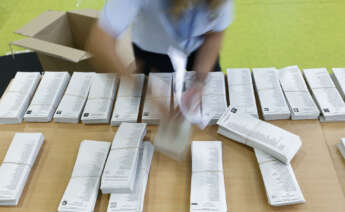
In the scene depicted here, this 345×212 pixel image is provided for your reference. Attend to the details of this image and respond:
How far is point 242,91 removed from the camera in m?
1.28

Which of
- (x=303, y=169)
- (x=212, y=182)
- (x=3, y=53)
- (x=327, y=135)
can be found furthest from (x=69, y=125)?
(x=3, y=53)

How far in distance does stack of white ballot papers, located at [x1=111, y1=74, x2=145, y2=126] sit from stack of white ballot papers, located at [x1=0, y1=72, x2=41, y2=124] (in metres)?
0.39

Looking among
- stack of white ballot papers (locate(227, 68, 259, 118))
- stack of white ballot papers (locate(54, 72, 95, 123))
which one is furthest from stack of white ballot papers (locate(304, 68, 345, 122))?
stack of white ballot papers (locate(54, 72, 95, 123))

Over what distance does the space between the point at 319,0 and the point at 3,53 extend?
3076 mm

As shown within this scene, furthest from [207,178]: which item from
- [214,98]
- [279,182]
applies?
[214,98]

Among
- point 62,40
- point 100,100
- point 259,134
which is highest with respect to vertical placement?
point 62,40

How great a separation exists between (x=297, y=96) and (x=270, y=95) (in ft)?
0.34

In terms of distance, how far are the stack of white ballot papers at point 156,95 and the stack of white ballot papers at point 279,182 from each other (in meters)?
0.42

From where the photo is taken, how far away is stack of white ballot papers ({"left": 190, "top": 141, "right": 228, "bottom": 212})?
37.9 inches

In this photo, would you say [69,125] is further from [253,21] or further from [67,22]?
[253,21]

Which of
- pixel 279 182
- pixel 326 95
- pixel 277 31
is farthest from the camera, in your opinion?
pixel 277 31

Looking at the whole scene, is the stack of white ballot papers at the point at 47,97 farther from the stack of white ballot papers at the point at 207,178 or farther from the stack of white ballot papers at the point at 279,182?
the stack of white ballot papers at the point at 279,182

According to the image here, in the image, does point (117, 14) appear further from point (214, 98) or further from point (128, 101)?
point (214, 98)

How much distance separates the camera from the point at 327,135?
1.15 m
